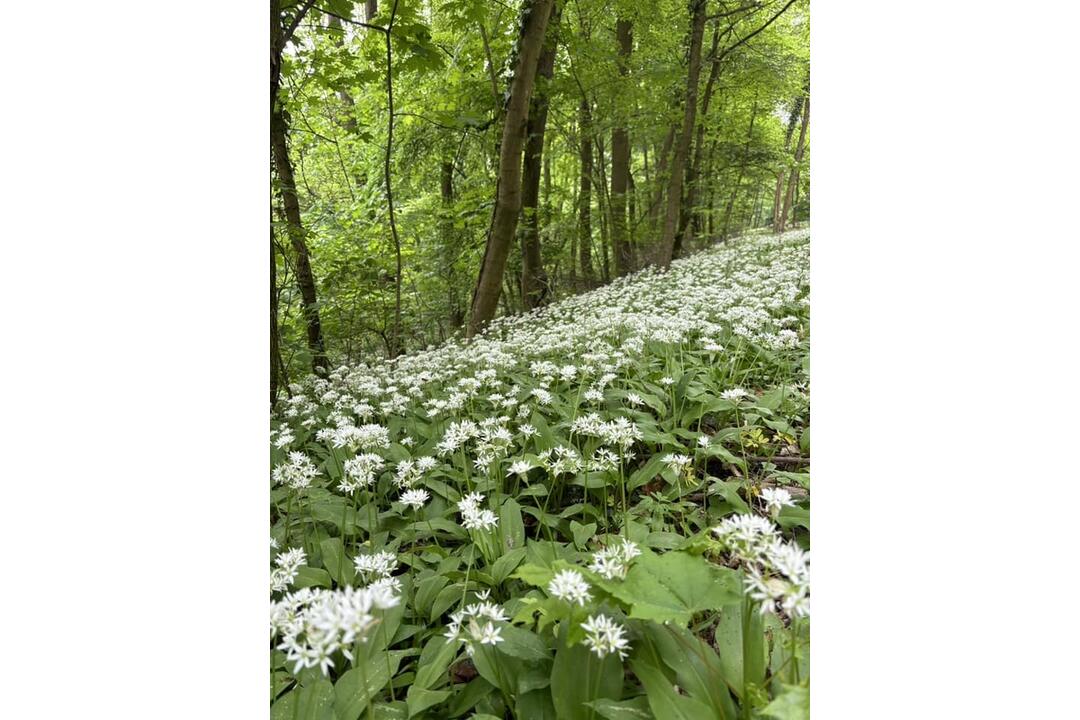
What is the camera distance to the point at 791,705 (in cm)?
55

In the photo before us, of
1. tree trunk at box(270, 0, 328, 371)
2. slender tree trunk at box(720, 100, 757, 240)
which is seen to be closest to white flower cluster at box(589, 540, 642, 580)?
slender tree trunk at box(720, 100, 757, 240)

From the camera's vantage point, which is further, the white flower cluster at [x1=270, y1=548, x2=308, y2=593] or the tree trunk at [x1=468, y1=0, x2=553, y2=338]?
the tree trunk at [x1=468, y1=0, x2=553, y2=338]

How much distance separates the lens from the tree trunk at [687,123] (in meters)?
2.56

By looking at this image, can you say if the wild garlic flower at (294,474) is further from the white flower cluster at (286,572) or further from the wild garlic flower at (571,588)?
the wild garlic flower at (571,588)

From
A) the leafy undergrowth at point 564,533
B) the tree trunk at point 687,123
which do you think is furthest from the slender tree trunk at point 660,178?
the leafy undergrowth at point 564,533

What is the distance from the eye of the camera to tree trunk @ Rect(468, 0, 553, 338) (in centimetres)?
315

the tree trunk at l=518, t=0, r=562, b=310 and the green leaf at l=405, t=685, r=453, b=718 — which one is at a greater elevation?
the tree trunk at l=518, t=0, r=562, b=310

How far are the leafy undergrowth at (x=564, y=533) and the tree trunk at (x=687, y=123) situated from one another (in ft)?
3.42

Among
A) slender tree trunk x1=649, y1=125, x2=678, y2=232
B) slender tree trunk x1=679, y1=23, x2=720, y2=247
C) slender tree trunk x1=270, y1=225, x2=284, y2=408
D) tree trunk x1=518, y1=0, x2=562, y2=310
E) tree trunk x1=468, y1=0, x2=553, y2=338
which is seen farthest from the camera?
tree trunk x1=518, y1=0, x2=562, y2=310

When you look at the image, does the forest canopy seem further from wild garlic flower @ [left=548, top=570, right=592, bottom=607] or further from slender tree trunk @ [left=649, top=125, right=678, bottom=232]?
wild garlic flower @ [left=548, top=570, right=592, bottom=607]

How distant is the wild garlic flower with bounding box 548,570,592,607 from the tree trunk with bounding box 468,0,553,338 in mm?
3062
